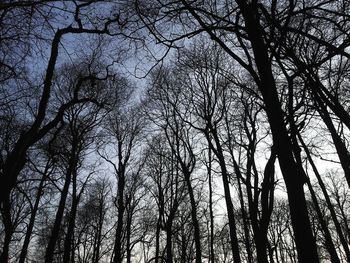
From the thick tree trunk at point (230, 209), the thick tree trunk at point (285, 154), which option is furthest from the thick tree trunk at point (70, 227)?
the thick tree trunk at point (285, 154)

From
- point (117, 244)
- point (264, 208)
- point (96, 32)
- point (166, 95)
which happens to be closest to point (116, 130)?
point (166, 95)

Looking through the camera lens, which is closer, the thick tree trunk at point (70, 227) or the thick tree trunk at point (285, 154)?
the thick tree trunk at point (285, 154)

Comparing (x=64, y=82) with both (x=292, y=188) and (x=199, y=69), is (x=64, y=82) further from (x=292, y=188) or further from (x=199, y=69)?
(x=292, y=188)

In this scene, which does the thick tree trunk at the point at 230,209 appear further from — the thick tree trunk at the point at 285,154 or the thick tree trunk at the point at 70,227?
the thick tree trunk at the point at 70,227

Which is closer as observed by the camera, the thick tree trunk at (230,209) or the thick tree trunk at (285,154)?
the thick tree trunk at (285,154)

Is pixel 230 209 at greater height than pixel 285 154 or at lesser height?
→ greater

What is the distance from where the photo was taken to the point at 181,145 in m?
16.0

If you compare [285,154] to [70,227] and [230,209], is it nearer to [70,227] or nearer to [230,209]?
[230,209]

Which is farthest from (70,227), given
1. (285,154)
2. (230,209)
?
(285,154)

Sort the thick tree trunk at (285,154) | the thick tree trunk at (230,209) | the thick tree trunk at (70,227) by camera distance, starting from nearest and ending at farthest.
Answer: the thick tree trunk at (285,154) < the thick tree trunk at (230,209) < the thick tree trunk at (70,227)

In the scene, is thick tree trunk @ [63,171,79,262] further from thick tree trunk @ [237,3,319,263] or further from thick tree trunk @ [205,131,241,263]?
thick tree trunk @ [237,3,319,263]

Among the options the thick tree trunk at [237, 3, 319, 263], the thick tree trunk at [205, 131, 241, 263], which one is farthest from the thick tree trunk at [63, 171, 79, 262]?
the thick tree trunk at [237, 3, 319, 263]

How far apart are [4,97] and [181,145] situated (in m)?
10.6

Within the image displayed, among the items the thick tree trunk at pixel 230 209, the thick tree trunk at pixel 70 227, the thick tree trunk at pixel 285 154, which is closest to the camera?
the thick tree trunk at pixel 285 154
